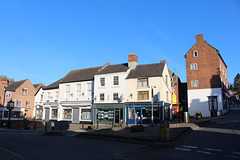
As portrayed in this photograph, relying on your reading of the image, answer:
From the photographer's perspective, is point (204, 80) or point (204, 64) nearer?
point (204, 80)

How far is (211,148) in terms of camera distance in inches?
428

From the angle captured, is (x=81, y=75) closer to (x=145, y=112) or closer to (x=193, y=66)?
(x=145, y=112)

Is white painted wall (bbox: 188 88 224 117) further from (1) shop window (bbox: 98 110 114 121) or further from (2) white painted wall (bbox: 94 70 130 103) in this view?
(1) shop window (bbox: 98 110 114 121)

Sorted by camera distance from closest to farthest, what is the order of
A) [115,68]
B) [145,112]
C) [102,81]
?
1. [145,112]
2. [102,81]
3. [115,68]

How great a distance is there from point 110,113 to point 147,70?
943 cm

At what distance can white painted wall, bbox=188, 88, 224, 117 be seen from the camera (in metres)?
37.9

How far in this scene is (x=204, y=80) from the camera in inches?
1565

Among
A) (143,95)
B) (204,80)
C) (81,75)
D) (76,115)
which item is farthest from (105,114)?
(204,80)

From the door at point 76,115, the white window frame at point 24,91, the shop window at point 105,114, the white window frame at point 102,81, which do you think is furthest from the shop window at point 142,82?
the white window frame at point 24,91

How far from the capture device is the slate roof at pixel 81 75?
35856mm

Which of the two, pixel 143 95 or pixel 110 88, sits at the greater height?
pixel 110 88

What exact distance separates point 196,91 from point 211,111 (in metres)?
4.89

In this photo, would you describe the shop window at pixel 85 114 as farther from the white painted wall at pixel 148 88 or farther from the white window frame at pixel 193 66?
the white window frame at pixel 193 66

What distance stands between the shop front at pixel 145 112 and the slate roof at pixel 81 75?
9.98 m
